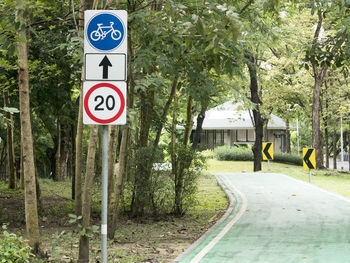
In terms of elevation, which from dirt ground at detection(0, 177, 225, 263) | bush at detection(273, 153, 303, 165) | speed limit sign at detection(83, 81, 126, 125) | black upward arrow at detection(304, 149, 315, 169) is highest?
speed limit sign at detection(83, 81, 126, 125)

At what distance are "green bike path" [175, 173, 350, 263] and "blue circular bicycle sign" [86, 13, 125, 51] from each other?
383cm

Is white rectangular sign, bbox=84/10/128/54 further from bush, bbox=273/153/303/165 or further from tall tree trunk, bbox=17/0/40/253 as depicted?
bush, bbox=273/153/303/165

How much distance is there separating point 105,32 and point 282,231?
6.58 meters

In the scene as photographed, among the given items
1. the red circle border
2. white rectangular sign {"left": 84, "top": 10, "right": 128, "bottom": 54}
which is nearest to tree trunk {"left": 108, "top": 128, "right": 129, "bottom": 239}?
white rectangular sign {"left": 84, "top": 10, "right": 128, "bottom": 54}

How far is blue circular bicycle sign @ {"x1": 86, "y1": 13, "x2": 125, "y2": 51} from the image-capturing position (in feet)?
21.1

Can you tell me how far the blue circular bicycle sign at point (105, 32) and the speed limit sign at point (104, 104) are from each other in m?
0.53

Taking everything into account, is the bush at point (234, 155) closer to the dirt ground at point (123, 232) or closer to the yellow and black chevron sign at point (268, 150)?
the yellow and black chevron sign at point (268, 150)

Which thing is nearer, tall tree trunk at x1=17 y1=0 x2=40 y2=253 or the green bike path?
tall tree trunk at x1=17 y1=0 x2=40 y2=253

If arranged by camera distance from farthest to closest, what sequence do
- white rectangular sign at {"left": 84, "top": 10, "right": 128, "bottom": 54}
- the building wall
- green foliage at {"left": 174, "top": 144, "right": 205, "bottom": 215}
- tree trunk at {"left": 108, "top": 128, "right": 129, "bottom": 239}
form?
the building wall, green foliage at {"left": 174, "top": 144, "right": 205, "bottom": 215}, tree trunk at {"left": 108, "top": 128, "right": 129, "bottom": 239}, white rectangular sign at {"left": 84, "top": 10, "right": 128, "bottom": 54}

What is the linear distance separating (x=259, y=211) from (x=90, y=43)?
9.29 metres

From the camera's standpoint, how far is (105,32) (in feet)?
21.3

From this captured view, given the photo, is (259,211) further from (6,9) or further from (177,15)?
(6,9)

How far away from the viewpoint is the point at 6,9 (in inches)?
304

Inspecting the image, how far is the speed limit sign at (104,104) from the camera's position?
20.3 feet
